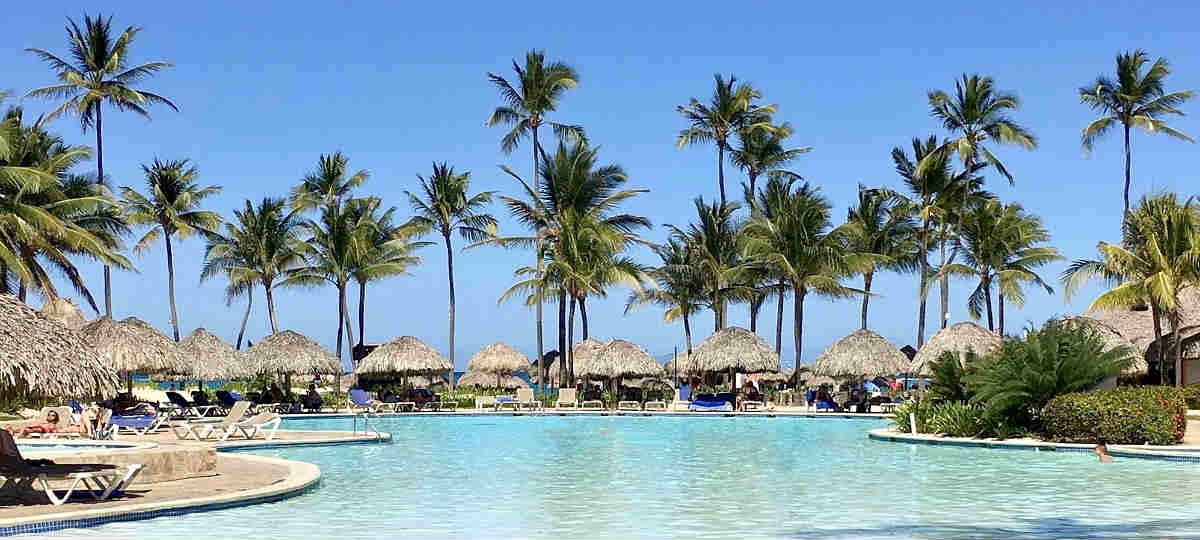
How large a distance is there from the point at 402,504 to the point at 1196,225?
25.1 meters

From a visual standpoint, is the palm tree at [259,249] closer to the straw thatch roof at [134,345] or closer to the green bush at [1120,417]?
the straw thatch roof at [134,345]

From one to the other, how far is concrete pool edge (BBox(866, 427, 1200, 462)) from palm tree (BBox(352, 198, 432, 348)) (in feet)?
76.3

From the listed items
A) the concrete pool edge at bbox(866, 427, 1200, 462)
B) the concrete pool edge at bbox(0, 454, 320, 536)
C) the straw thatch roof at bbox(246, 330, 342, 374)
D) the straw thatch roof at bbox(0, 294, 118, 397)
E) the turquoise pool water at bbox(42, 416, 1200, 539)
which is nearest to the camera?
the concrete pool edge at bbox(0, 454, 320, 536)

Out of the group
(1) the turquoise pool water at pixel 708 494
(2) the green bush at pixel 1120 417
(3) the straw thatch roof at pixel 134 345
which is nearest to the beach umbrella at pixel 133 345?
(3) the straw thatch roof at pixel 134 345

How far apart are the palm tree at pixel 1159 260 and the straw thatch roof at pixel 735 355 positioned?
8.95m

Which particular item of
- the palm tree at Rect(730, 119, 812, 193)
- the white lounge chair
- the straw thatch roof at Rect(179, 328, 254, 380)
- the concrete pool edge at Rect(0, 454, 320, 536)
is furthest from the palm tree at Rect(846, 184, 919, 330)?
the concrete pool edge at Rect(0, 454, 320, 536)

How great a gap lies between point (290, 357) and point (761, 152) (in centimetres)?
2009

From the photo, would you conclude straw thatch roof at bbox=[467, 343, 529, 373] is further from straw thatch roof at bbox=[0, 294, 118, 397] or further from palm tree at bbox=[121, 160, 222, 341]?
straw thatch roof at bbox=[0, 294, 118, 397]

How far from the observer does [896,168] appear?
147 feet

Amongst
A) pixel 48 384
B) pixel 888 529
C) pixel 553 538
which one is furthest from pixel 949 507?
pixel 48 384

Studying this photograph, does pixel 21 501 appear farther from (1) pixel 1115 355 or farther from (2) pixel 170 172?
(2) pixel 170 172

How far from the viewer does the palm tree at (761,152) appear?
47156 mm

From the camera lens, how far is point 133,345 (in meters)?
29.1

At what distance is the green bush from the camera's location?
64.7 ft
